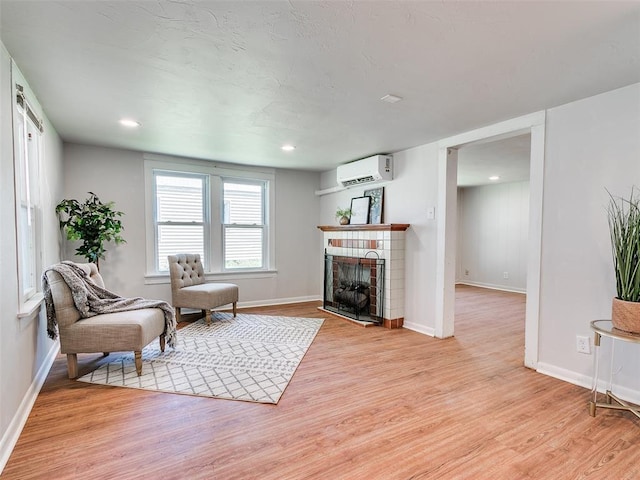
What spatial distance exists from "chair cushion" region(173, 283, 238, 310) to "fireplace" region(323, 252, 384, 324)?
61.6 inches

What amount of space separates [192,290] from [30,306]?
194 cm

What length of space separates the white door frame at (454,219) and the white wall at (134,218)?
265 centimetres

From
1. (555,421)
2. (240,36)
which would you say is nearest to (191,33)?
(240,36)

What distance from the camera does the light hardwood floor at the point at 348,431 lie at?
1617 mm

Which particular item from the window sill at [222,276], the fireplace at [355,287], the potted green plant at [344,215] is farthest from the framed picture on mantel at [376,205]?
the window sill at [222,276]

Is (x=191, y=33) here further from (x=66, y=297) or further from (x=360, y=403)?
(x=360, y=403)

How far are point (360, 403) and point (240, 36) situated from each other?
2.38 metres

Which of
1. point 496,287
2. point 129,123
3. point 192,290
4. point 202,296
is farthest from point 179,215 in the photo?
point 496,287

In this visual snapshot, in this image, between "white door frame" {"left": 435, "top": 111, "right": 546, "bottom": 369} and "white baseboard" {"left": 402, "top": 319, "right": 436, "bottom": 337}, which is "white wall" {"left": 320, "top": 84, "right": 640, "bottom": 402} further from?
"white baseboard" {"left": 402, "top": 319, "right": 436, "bottom": 337}

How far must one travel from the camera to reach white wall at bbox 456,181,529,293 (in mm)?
6578

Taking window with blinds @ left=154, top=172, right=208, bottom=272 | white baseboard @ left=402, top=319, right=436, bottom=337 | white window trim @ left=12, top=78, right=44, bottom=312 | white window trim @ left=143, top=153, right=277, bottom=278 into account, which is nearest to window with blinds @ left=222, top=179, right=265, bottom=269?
white window trim @ left=143, top=153, right=277, bottom=278

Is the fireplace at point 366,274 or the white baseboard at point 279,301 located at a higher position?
the fireplace at point 366,274

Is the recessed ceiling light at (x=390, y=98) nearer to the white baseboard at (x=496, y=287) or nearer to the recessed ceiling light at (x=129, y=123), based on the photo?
the recessed ceiling light at (x=129, y=123)

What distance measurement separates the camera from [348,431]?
1.92 m
